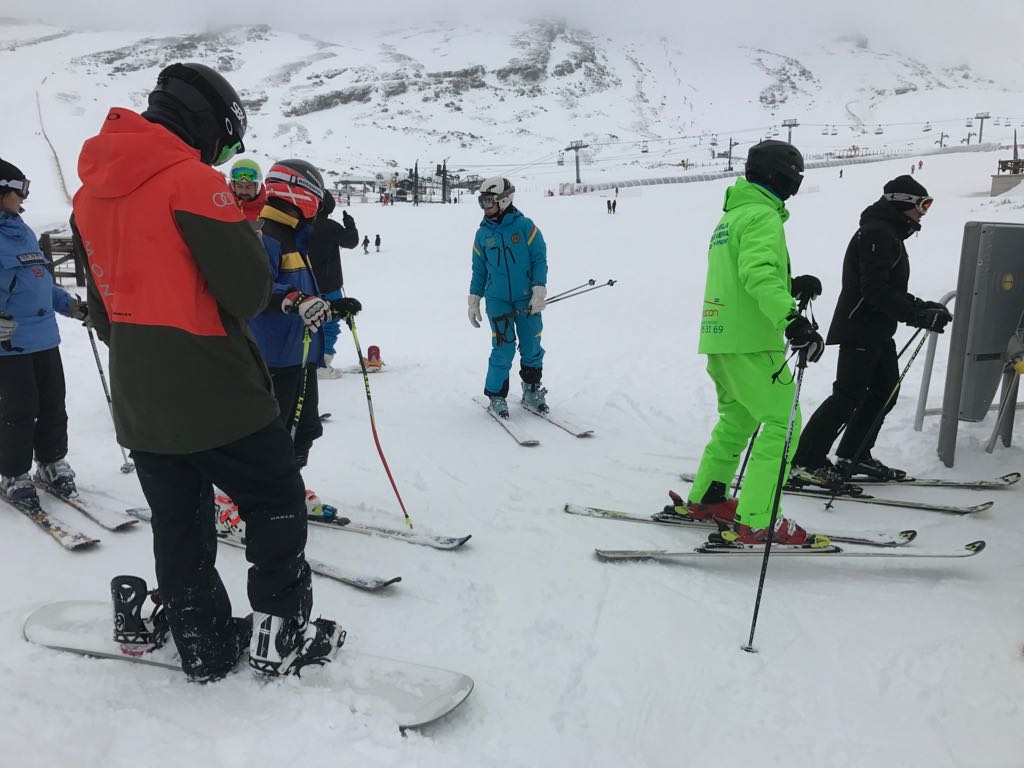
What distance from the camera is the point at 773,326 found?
3023mm

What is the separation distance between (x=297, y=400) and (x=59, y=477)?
1.77m

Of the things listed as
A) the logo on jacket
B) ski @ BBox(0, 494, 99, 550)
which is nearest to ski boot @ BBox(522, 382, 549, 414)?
ski @ BBox(0, 494, 99, 550)

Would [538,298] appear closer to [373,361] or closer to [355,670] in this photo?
[373,361]

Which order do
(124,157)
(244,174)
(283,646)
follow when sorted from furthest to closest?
(244,174) → (283,646) → (124,157)

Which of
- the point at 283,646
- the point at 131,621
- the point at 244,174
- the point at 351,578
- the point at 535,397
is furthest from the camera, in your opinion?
the point at 535,397

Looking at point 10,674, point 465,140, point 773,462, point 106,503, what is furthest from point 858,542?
point 465,140

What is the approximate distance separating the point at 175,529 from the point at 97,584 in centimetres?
128

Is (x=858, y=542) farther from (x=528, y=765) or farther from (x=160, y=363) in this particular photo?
(x=160, y=363)

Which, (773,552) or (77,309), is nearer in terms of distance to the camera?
(773,552)

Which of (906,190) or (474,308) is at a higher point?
(906,190)

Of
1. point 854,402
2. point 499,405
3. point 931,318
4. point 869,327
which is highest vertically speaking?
point 931,318

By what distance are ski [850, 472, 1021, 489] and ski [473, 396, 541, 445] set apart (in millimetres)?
2313

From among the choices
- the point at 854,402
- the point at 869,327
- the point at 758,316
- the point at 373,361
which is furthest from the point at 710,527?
the point at 373,361

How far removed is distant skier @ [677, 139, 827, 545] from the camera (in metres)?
2.94
